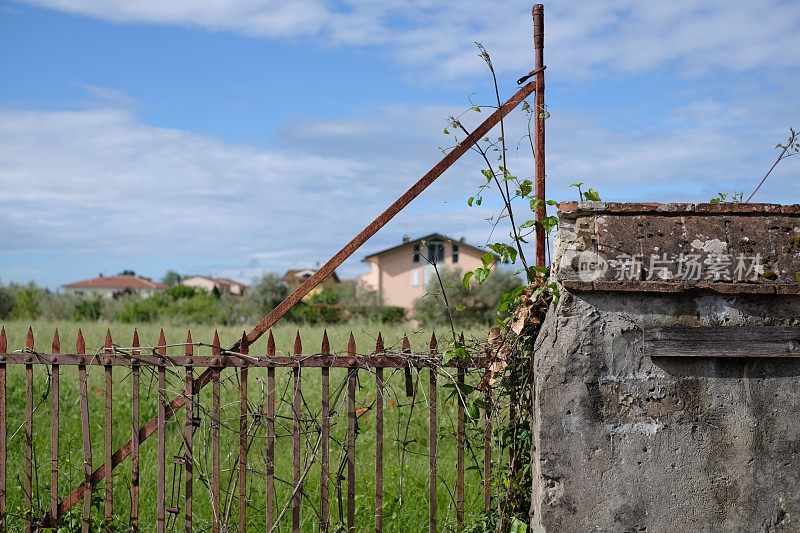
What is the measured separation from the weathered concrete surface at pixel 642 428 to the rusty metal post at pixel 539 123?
48 cm

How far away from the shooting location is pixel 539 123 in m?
4.44

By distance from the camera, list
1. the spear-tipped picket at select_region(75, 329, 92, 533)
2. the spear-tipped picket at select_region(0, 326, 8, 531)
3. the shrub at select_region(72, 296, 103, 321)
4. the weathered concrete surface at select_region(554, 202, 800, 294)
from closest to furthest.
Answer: the weathered concrete surface at select_region(554, 202, 800, 294) < the spear-tipped picket at select_region(75, 329, 92, 533) < the spear-tipped picket at select_region(0, 326, 8, 531) < the shrub at select_region(72, 296, 103, 321)

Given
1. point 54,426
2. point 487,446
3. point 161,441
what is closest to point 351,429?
point 487,446

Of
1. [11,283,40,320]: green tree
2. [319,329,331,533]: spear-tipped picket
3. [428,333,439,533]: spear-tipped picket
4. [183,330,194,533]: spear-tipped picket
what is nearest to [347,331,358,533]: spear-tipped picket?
[319,329,331,533]: spear-tipped picket

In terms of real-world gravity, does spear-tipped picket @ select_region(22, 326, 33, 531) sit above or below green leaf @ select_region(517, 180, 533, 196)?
below

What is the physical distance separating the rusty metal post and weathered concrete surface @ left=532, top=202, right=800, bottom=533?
485 mm

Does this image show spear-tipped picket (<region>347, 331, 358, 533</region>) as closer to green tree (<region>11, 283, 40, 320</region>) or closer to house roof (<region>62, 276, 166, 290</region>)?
green tree (<region>11, 283, 40, 320</region>)

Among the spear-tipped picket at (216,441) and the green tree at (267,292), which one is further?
the green tree at (267,292)

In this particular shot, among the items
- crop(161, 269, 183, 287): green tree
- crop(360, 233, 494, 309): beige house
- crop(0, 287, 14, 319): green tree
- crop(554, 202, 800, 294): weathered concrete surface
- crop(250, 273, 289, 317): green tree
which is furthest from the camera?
crop(161, 269, 183, 287): green tree

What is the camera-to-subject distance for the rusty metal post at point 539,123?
429 cm

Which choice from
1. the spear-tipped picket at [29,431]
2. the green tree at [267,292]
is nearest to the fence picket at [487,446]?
the spear-tipped picket at [29,431]

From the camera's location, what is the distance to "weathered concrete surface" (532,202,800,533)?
3869mm

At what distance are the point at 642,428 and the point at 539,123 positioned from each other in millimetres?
1778

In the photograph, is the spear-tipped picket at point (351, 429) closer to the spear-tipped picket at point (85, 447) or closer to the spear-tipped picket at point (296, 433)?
the spear-tipped picket at point (296, 433)
